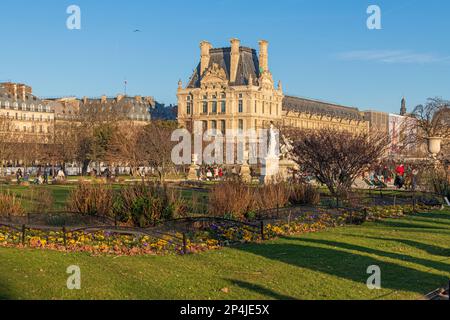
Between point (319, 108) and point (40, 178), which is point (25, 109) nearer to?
point (319, 108)

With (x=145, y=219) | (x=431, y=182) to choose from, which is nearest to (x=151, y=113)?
(x=431, y=182)

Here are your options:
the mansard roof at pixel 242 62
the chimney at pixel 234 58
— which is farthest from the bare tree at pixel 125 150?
the mansard roof at pixel 242 62

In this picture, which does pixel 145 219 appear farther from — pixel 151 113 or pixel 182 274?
pixel 151 113

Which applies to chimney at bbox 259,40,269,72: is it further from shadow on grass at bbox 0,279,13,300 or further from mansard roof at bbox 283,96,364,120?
shadow on grass at bbox 0,279,13,300

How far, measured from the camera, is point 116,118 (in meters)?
71.4

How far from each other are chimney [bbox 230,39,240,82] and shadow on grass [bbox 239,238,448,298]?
3131 inches

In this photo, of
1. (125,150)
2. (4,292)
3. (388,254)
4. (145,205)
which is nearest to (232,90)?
(125,150)

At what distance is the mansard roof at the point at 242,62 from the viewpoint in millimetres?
93250

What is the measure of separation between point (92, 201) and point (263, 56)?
265 ft

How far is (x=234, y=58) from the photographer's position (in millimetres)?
92938

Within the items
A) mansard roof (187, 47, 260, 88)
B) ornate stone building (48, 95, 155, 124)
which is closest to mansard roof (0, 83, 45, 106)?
ornate stone building (48, 95, 155, 124)

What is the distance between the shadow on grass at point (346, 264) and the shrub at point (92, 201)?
16.2ft

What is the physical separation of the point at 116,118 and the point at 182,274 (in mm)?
63273

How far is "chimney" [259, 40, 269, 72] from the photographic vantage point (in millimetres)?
93125
